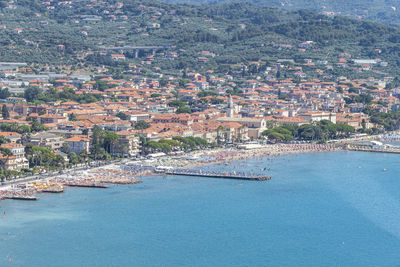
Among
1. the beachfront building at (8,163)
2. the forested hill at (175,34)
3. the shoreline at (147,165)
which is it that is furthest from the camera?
the forested hill at (175,34)

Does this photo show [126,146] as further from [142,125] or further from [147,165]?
[142,125]

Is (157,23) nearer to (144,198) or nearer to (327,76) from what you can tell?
(327,76)

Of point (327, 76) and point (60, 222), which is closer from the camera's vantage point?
point (60, 222)

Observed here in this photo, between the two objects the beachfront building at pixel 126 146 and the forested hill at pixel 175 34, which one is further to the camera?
the forested hill at pixel 175 34

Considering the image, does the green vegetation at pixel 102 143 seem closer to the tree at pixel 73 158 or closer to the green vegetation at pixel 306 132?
the tree at pixel 73 158

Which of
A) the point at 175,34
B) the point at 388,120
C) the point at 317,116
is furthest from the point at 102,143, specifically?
the point at 175,34

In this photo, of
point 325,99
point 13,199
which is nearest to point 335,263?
point 13,199

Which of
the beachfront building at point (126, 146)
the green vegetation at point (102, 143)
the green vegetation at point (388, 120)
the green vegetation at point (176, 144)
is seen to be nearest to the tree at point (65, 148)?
the green vegetation at point (102, 143)
